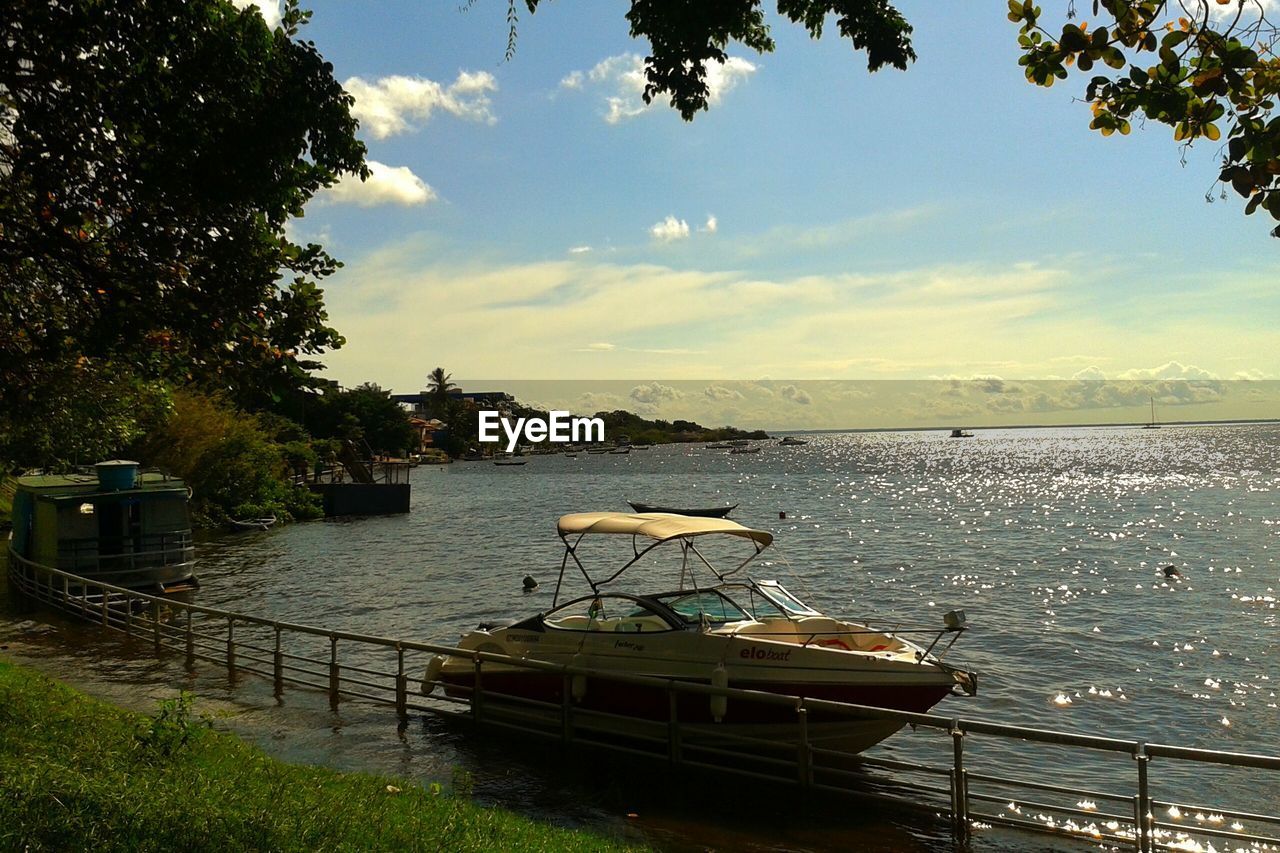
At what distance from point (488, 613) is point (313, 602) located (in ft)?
24.9

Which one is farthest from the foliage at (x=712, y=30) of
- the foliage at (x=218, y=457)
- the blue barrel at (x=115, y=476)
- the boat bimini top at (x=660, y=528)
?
the foliage at (x=218, y=457)

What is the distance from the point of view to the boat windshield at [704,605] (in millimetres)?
14945

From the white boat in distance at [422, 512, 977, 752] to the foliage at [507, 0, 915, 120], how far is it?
7.95 metres

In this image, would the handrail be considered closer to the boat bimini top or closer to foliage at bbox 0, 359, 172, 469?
the boat bimini top

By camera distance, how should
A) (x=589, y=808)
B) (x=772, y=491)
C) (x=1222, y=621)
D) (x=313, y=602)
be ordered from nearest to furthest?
1. (x=589, y=808)
2. (x=1222, y=621)
3. (x=313, y=602)
4. (x=772, y=491)

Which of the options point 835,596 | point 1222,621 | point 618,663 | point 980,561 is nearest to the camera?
point 618,663

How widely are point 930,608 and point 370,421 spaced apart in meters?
130

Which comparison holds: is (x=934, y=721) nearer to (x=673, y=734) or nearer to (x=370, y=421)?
(x=673, y=734)

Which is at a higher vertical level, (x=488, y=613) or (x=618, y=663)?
(x=618, y=663)

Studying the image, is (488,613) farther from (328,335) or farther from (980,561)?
(980,561)

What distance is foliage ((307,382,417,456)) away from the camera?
5148 inches

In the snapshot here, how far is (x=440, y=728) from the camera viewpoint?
15.3 meters

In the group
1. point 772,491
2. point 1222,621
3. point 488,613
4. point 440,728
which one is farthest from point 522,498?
point 440,728

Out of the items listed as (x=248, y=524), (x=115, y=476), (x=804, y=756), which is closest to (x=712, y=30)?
(x=804, y=756)
